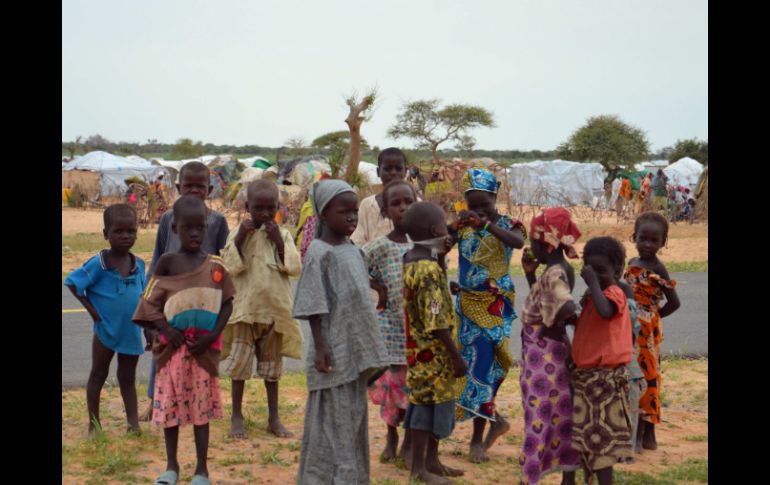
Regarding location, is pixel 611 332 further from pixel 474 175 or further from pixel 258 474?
pixel 258 474

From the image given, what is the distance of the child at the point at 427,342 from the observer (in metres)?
4.31

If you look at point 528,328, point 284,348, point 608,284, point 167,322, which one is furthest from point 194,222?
point 608,284

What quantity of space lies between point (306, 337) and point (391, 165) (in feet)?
11.9

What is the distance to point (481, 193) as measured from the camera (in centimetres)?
485

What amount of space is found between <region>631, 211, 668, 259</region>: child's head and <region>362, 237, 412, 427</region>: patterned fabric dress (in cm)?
149

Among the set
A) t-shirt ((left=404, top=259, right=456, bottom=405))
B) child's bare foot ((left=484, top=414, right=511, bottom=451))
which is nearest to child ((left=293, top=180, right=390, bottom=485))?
t-shirt ((left=404, top=259, right=456, bottom=405))

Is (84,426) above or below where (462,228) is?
below

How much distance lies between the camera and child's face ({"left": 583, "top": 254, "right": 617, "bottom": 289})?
161 inches

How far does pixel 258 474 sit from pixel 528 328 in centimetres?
176

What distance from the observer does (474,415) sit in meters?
4.86

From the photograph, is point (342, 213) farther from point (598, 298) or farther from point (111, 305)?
point (111, 305)

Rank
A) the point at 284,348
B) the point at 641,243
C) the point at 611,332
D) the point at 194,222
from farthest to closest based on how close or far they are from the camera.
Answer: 1. the point at 284,348
2. the point at 641,243
3. the point at 194,222
4. the point at 611,332

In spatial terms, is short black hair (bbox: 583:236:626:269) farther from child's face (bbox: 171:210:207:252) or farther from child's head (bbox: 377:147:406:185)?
child's face (bbox: 171:210:207:252)
